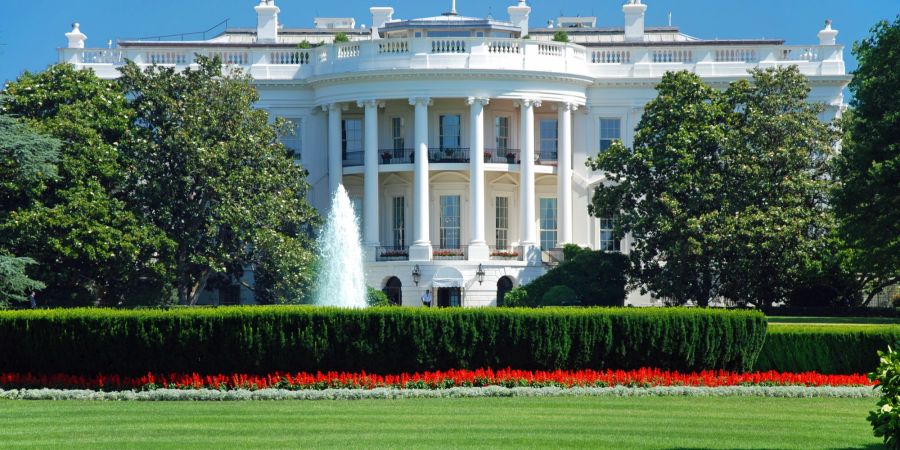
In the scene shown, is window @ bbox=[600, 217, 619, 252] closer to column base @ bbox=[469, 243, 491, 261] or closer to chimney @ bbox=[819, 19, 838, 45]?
column base @ bbox=[469, 243, 491, 261]

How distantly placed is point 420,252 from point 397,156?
227 inches

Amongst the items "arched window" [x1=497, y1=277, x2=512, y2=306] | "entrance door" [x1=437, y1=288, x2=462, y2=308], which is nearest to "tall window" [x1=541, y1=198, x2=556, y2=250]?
"arched window" [x1=497, y1=277, x2=512, y2=306]

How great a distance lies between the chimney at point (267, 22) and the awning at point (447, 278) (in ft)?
55.9

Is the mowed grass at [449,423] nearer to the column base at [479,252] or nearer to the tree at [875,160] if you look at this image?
the tree at [875,160]

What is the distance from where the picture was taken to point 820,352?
114 feet

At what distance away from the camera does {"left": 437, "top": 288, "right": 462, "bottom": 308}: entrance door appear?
66875 mm

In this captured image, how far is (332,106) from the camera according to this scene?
70125 millimetres

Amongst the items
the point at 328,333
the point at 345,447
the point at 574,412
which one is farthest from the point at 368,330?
the point at 345,447

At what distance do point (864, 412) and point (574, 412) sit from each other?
5.36 m

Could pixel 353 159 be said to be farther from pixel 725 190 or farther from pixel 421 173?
pixel 725 190

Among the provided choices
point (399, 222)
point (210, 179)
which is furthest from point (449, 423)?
point (399, 222)

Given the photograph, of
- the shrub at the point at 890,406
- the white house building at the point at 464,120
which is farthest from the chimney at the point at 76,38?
the shrub at the point at 890,406

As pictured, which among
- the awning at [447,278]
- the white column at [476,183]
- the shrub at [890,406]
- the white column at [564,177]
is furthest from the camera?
the white column at [564,177]

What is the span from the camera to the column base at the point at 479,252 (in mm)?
66812
